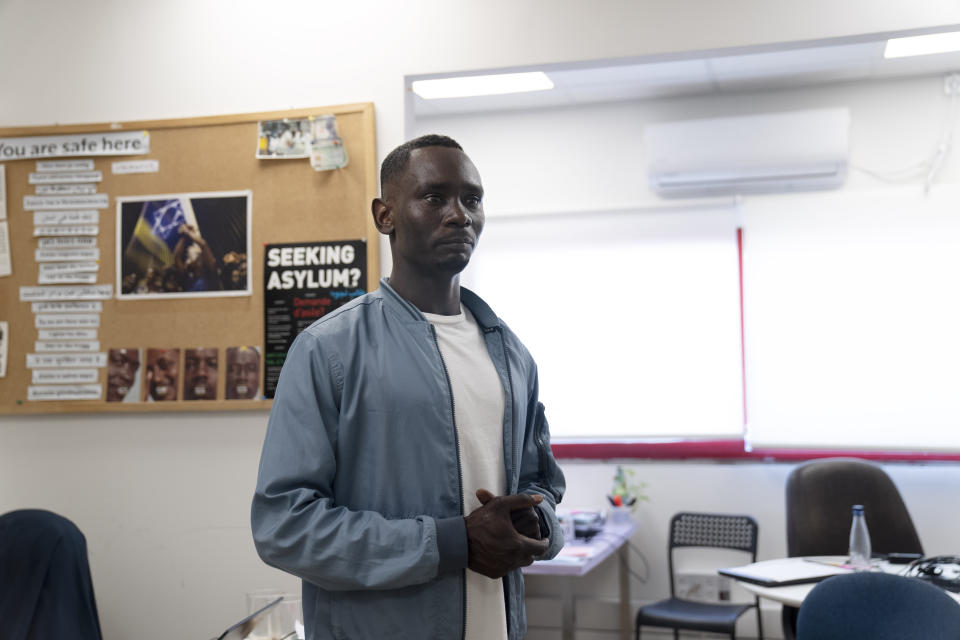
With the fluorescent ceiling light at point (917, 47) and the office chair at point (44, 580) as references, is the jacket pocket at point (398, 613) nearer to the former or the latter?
the office chair at point (44, 580)

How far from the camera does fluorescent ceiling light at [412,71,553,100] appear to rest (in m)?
4.42

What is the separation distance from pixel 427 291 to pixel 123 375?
137 cm

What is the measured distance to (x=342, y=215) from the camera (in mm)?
2500

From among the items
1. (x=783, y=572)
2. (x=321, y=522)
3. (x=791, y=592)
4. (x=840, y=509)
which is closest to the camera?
(x=321, y=522)

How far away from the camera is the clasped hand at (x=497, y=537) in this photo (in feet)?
4.63

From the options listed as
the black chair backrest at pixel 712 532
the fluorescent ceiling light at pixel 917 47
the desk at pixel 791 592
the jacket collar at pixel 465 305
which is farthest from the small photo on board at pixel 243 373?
the fluorescent ceiling light at pixel 917 47

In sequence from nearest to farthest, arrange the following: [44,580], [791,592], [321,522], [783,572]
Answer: [321,522] < [44,580] < [791,592] < [783,572]

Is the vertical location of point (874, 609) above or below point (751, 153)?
below

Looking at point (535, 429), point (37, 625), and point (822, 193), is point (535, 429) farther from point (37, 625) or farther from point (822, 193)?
point (822, 193)

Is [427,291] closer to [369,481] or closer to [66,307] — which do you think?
[369,481]

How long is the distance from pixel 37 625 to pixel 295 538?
53.5 inches

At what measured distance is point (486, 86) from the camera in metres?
4.59

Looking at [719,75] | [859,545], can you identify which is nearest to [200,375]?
[859,545]

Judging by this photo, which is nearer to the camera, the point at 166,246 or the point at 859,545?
the point at 166,246
